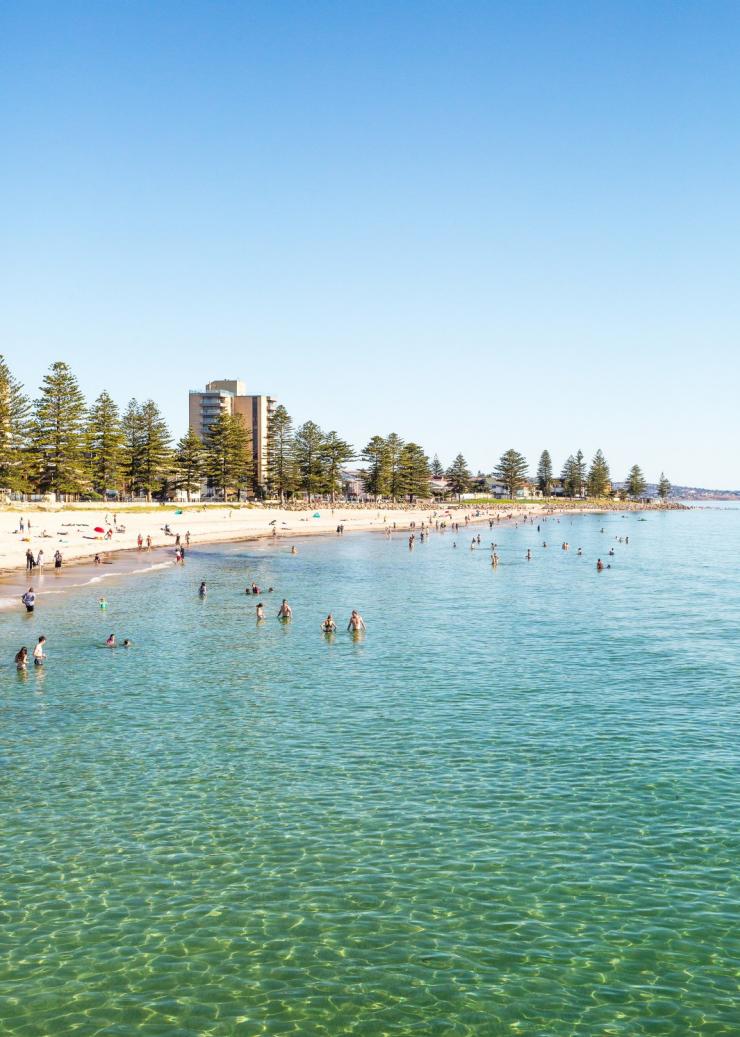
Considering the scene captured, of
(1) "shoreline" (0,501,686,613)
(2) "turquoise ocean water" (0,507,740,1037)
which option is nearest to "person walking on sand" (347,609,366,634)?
(2) "turquoise ocean water" (0,507,740,1037)

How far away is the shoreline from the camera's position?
5703 cm

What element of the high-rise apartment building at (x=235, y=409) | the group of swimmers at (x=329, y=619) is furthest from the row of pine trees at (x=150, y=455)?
the group of swimmers at (x=329, y=619)

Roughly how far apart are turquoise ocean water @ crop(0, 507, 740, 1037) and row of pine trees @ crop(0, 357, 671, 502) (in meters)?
65.7

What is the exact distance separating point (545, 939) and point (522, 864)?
244cm

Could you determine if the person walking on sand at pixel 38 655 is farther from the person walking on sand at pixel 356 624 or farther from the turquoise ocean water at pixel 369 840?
the person walking on sand at pixel 356 624

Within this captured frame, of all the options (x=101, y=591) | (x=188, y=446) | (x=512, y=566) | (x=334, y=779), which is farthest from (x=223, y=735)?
(x=188, y=446)

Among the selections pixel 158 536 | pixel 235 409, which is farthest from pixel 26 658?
pixel 235 409

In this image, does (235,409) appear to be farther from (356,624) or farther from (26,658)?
(26,658)

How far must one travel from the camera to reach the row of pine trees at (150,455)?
95.6m

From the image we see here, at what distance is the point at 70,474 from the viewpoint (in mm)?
96875

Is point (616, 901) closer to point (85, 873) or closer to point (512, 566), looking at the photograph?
point (85, 873)

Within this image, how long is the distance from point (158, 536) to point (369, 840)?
79.5 meters

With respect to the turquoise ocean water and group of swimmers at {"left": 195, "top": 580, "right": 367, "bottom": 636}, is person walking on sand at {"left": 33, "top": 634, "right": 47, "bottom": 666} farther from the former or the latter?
group of swimmers at {"left": 195, "top": 580, "right": 367, "bottom": 636}

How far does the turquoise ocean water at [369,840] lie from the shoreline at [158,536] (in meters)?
22.1
